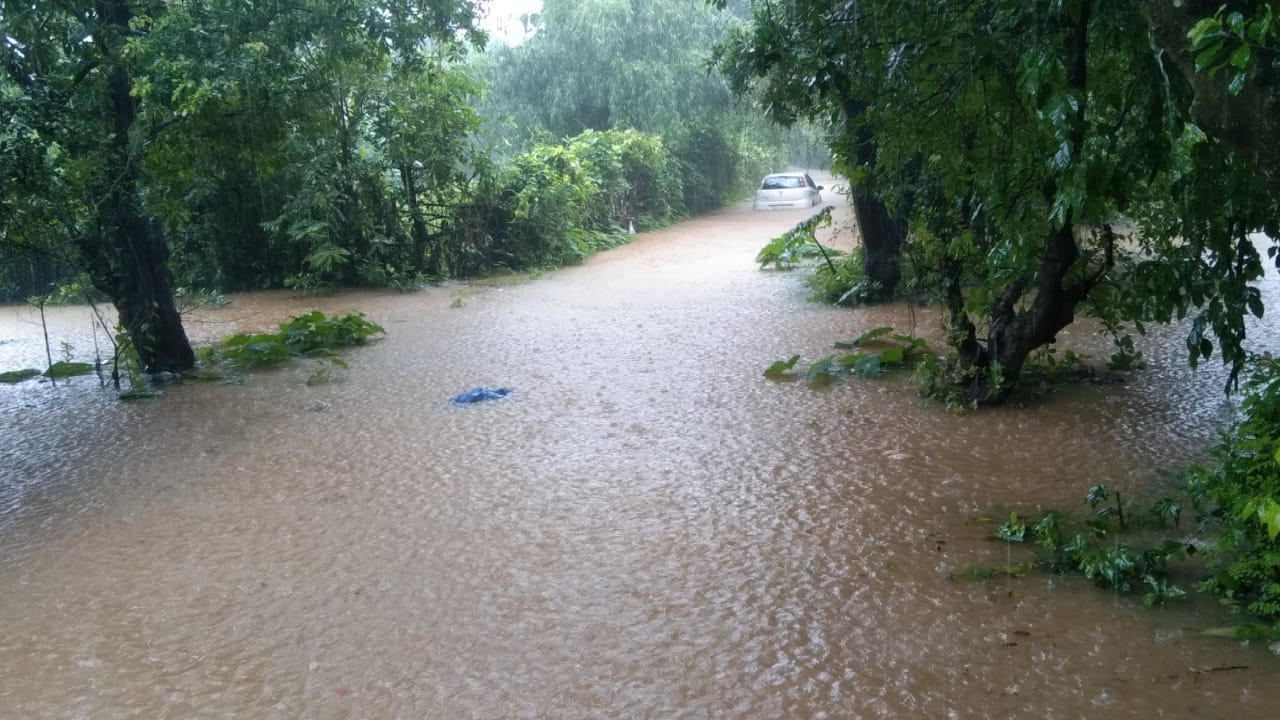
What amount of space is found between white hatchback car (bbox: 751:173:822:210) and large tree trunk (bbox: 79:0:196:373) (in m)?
20.8

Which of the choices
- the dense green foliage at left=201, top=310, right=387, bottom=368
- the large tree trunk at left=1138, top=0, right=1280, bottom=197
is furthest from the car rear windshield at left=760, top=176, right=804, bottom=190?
the large tree trunk at left=1138, top=0, right=1280, bottom=197

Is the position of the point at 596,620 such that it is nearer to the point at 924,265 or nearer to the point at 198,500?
the point at 198,500

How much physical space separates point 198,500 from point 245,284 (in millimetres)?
11283

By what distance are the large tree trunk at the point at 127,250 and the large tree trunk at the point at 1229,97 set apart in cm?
838

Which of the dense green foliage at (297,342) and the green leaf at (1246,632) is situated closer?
the green leaf at (1246,632)

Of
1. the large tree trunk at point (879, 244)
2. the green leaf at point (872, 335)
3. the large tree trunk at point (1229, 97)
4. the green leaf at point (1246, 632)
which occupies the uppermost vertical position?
the large tree trunk at point (1229, 97)

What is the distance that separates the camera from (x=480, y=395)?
844 centimetres

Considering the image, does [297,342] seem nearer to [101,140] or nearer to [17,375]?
[17,375]

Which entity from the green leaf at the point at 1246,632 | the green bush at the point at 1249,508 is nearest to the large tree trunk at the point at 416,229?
the green bush at the point at 1249,508

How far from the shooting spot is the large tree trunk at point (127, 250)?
8.68m

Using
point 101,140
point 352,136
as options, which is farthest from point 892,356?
point 352,136

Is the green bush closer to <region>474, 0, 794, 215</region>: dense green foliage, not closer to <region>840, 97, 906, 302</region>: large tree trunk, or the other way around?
<region>840, 97, 906, 302</region>: large tree trunk

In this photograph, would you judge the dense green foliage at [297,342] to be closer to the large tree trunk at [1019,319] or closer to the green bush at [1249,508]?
the large tree trunk at [1019,319]

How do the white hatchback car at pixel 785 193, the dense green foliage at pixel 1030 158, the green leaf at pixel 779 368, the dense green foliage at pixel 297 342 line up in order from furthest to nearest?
the white hatchback car at pixel 785 193, the dense green foliage at pixel 297 342, the green leaf at pixel 779 368, the dense green foliage at pixel 1030 158
